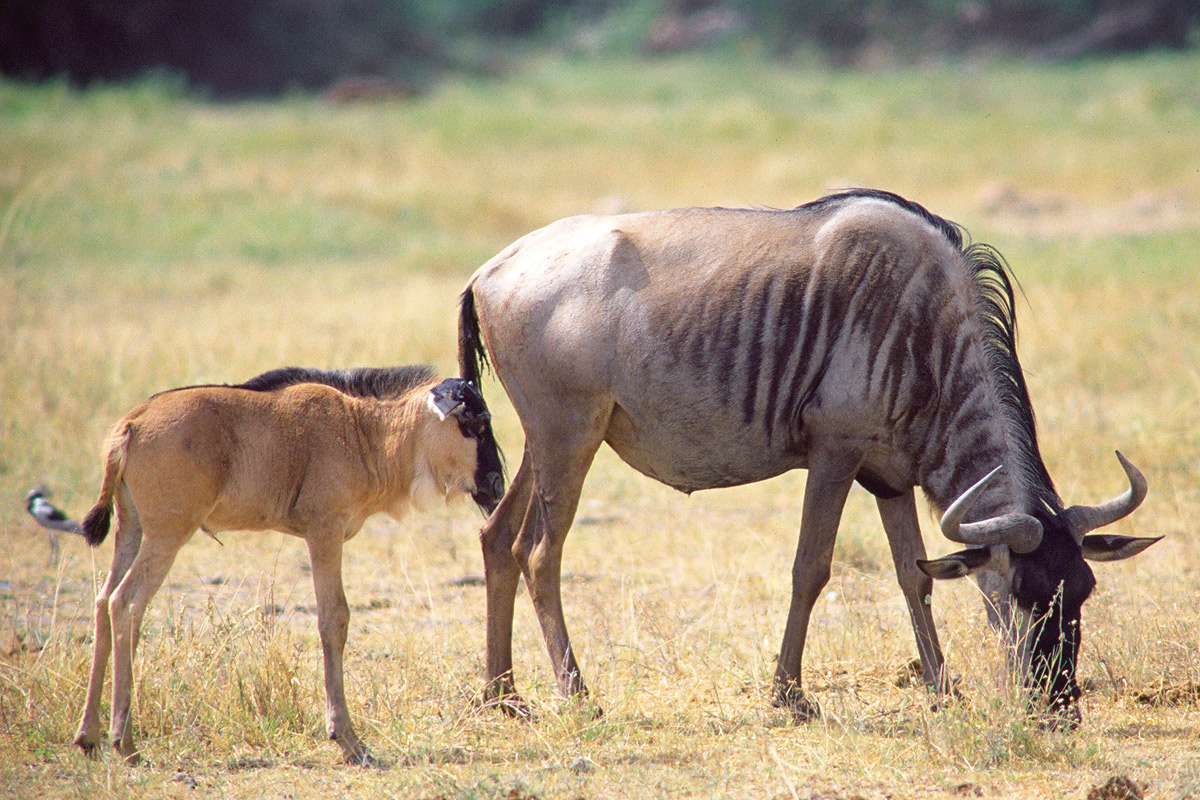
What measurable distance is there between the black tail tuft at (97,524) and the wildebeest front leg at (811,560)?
2.55 m

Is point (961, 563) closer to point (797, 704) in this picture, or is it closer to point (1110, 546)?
point (1110, 546)

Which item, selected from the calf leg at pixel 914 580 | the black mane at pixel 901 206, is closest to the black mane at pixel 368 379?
the black mane at pixel 901 206

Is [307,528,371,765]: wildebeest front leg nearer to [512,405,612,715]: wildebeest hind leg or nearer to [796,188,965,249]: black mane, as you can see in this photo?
[512,405,612,715]: wildebeest hind leg

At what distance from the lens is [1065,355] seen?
1005 centimetres

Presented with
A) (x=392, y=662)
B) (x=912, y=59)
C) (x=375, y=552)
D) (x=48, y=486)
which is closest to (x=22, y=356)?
(x=48, y=486)

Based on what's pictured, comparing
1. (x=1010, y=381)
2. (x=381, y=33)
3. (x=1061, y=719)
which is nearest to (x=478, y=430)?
Result: (x=1010, y=381)

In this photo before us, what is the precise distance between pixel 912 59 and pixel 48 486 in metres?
39.2

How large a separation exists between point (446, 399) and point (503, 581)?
98 cm

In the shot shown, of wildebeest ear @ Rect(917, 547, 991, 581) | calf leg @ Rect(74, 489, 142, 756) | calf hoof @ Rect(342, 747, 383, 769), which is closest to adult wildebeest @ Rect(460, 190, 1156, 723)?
wildebeest ear @ Rect(917, 547, 991, 581)

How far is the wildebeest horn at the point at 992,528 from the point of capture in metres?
4.36

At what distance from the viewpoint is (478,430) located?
4648 mm

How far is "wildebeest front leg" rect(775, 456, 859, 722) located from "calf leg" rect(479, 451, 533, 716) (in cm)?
104

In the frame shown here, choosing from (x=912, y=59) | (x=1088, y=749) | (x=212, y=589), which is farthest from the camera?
(x=912, y=59)

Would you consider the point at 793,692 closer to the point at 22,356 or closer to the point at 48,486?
the point at 48,486
